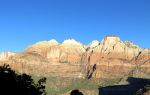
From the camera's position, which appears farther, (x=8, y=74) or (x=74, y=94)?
(x=74, y=94)

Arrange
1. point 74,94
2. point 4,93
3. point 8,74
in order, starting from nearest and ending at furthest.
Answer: point 4,93 < point 8,74 < point 74,94

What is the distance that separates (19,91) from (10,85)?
249 centimetres

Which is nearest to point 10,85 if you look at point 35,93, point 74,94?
point 35,93

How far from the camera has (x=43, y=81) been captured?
87.4m

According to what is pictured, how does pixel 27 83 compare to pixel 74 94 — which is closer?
pixel 27 83

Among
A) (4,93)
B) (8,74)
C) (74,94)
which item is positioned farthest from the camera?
(74,94)

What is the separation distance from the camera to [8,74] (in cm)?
8325

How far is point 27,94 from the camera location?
275 feet

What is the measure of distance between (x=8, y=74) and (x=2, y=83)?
17.7 feet

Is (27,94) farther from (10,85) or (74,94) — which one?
(74,94)

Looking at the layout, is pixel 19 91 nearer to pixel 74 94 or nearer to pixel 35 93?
pixel 35 93

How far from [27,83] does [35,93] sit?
9.16 feet

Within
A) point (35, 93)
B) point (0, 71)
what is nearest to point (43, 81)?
point (35, 93)

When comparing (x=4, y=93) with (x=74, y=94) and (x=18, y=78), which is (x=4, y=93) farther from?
(x=74, y=94)
